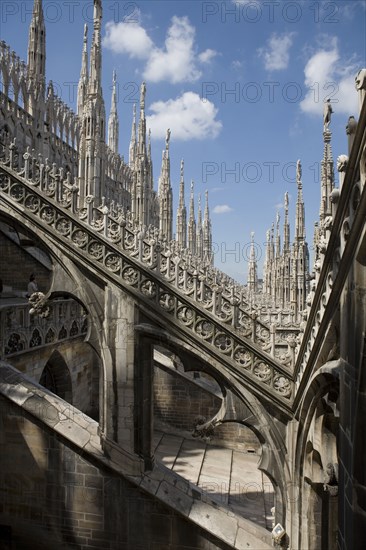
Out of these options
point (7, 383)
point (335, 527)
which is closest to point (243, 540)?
point (335, 527)

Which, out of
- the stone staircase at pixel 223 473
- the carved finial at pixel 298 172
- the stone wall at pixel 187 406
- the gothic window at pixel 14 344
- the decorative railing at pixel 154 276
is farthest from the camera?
the carved finial at pixel 298 172

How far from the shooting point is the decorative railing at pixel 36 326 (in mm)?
8781

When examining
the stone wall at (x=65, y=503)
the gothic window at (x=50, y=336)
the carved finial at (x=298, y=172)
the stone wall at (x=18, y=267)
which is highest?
the carved finial at (x=298, y=172)

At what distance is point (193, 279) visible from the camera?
22.4 ft

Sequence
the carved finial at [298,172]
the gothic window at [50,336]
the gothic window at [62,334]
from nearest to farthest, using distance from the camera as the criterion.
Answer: the gothic window at [50,336]
the gothic window at [62,334]
the carved finial at [298,172]

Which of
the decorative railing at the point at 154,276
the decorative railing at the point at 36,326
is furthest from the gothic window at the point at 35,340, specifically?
the decorative railing at the point at 154,276

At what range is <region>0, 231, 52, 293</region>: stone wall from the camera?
13.0 m

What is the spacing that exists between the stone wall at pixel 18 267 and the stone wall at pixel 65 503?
657 centimetres

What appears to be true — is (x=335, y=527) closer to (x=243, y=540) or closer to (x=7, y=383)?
(x=243, y=540)

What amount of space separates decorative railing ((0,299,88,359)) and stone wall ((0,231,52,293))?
1422 millimetres

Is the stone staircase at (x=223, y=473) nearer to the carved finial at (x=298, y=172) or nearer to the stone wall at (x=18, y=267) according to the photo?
the stone wall at (x=18, y=267)

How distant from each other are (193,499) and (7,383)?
3858 mm

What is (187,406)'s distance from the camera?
14.1 m

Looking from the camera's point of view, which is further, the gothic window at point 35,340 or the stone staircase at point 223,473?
the gothic window at point 35,340
